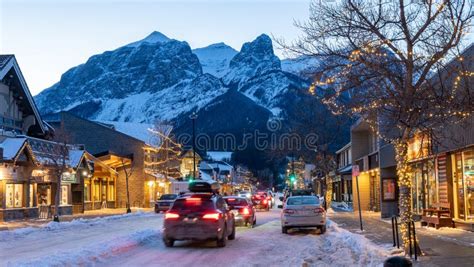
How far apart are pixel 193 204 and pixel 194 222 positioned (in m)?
0.65

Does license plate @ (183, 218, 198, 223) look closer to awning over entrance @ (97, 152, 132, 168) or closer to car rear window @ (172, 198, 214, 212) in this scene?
car rear window @ (172, 198, 214, 212)

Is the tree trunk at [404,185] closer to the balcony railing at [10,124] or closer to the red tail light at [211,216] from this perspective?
the red tail light at [211,216]

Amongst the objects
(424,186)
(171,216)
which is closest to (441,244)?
(171,216)

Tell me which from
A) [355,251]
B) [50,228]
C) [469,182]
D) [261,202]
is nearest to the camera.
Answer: [355,251]

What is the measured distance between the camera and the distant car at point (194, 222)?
1827cm

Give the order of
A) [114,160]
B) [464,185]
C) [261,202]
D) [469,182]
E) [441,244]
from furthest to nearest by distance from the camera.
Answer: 1. [114,160]
2. [261,202]
3. [464,185]
4. [469,182]
5. [441,244]

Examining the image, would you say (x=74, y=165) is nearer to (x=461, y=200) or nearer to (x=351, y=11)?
(x=461, y=200)

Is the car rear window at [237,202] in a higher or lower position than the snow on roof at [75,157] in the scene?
lower

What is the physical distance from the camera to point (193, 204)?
1875 cm

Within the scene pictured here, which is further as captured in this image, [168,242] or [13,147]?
[13,147]

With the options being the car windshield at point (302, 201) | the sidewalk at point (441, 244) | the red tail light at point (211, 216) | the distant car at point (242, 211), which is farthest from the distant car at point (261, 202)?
the red tail light at point (211, 216)

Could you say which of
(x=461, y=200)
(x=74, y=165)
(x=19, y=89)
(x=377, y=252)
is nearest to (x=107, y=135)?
(x=74, y=165)

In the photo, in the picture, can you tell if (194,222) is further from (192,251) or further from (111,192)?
(111,192)

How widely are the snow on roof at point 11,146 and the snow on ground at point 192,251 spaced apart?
41.0 ft
